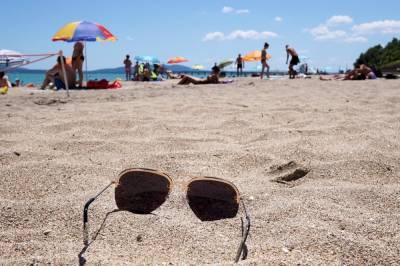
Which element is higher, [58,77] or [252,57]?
[252,57]

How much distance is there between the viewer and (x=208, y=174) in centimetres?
220

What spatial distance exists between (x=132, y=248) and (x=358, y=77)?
10970 mm

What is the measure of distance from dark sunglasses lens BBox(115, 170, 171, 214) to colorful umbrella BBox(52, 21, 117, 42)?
27.4 feet

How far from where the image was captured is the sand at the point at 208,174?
1.40 metres

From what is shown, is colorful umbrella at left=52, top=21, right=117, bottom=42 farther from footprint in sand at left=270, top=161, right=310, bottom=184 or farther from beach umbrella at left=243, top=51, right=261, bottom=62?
beach umbrella at left=243, top=51, right=261, bottom=62

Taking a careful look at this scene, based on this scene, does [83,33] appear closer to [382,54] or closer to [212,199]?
[212,199]

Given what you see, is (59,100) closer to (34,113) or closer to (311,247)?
(34,113)

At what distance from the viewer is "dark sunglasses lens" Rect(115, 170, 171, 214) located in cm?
170

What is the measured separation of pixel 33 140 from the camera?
2.83m

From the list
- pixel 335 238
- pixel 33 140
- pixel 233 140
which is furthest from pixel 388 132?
pixel 33 140

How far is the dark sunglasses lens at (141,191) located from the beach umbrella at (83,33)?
329 inches

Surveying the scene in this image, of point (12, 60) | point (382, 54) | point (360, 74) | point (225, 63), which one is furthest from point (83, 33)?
point (382, 54)

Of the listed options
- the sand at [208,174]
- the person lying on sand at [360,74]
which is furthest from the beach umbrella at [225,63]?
the sand at [208,174]

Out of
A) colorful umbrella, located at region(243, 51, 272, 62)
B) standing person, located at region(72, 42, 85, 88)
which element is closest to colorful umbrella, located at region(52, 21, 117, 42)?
standing person, located at region(72, 42, 85, 88)
